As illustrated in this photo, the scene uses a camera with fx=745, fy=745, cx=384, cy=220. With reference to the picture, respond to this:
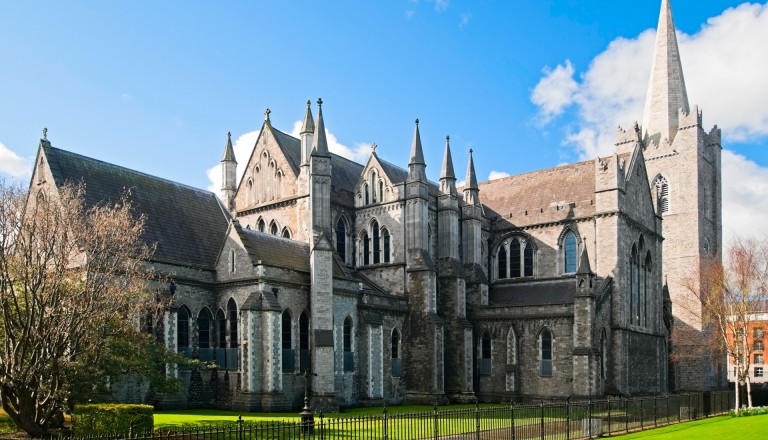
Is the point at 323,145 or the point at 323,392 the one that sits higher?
the point at 323,145

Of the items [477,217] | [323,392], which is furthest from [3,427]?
[477,217]

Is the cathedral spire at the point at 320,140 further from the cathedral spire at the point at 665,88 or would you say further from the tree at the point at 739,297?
the cathedral spire at the point at 665,88

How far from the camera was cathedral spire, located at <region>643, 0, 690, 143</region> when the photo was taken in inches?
2908

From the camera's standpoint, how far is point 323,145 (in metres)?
40.9

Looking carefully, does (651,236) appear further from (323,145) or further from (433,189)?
(323,145)

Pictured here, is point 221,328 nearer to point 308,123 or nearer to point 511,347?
point 308,123

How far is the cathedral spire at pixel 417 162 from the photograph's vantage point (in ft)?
149

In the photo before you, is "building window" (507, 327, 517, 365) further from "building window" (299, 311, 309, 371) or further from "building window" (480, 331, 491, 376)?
"building window" (299, 311, 309, 371)

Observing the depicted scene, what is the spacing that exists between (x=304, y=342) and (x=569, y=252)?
69.7ft

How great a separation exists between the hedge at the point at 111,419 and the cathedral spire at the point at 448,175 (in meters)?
28.6

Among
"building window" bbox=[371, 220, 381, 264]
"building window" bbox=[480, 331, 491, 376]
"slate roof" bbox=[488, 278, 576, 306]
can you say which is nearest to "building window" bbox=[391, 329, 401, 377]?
"building window" bbox=[371, 220, 381, 264]

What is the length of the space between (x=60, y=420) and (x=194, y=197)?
62.9ft

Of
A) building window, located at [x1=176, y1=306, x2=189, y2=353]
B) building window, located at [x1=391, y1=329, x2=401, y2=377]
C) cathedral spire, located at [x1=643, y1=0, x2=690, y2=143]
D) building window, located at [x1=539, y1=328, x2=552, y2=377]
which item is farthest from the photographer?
cathedral spire, located at [x1=643, y1=0, x2=690, y2=143]

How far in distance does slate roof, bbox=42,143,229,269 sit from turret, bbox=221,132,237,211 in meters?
5.83
